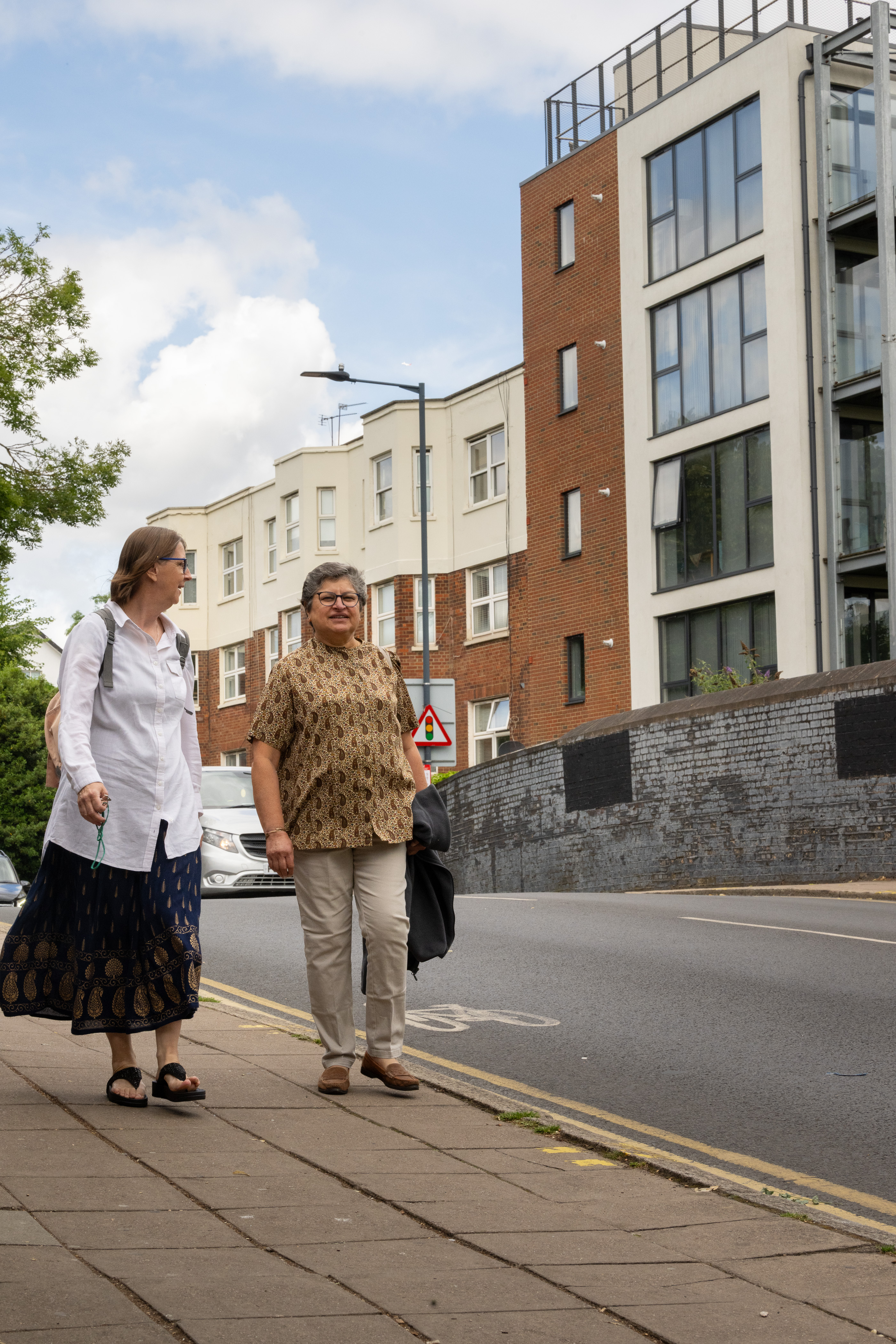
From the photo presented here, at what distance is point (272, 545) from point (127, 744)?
40.7 m

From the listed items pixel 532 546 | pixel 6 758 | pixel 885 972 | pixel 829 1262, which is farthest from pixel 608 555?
pixel 6 758

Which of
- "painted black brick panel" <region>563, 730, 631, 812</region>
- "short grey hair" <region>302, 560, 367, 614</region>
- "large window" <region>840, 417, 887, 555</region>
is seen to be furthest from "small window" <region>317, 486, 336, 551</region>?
"short grey hair" <region>302, 560, 367, 614</region>

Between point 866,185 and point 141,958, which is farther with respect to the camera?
point 866,185

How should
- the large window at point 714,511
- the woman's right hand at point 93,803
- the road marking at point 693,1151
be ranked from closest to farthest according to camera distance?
1. the road marking at point 693,1151
2. the woman's right hand at point 93,803
3. the large window at point 714,511

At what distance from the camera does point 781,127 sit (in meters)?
27.0

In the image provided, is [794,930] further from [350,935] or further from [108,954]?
[108,954]

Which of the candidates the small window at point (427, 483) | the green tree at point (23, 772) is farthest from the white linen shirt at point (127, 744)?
the green tree at point (23, 772)

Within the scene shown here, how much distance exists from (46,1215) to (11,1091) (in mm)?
1779

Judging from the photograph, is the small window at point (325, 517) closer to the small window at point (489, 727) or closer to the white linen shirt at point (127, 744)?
the small window at point (489, 727)

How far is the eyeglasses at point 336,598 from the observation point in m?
6.36

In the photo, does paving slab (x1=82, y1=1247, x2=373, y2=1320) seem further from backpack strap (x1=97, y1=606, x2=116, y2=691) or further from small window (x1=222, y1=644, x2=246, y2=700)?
small window (x1=222, y1=644, x2=246, y2=700)

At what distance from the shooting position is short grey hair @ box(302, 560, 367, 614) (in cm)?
637

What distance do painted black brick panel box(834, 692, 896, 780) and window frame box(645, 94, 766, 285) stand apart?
425 inches

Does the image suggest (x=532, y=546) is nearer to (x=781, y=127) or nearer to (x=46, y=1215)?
(x=781, y=127)
